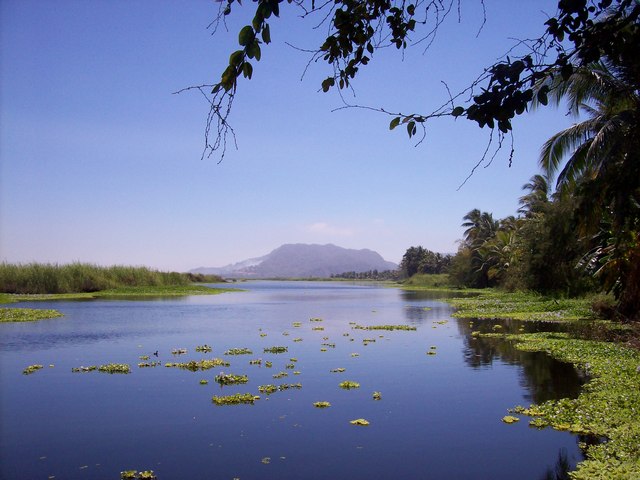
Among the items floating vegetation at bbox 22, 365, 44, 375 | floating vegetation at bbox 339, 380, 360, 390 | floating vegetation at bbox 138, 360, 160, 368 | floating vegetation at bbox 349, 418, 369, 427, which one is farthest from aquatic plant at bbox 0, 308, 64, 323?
floating vegetation at bbox 349, 418, 369, 427

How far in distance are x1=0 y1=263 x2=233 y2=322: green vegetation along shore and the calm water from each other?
98.2 feet

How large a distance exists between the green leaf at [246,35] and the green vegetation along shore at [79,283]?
4198 centimetres

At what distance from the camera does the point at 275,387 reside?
12.9m

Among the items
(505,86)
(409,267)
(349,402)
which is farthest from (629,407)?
(409,267)

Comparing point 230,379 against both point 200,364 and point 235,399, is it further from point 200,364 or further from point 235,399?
point 200,364

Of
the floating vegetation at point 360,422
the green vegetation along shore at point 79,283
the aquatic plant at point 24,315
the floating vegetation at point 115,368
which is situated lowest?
the floating vegetation at point 360,422

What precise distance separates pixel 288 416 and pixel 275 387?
7.95ft

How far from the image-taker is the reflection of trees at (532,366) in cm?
1212

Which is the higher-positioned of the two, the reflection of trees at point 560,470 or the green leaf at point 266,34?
the green leaf at point 266,34

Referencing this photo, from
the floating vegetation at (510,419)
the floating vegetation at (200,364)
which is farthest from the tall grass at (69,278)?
the floating vegetation at (510,419)

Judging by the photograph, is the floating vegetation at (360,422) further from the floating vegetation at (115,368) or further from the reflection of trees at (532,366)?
the floating vegetation at (115,368)

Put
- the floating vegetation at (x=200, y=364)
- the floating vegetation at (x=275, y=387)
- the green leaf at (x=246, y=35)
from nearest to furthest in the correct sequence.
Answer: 1. the green leaf at (x=246, y=35)
2. the floating vegetation at (x=275, y=387)
3. the floating vegetation at (x=200, y=364)

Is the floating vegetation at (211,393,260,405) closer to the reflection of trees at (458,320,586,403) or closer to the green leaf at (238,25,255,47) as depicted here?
the reflection of trees at (458,320,586,403)

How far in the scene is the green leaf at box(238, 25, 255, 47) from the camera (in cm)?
341
